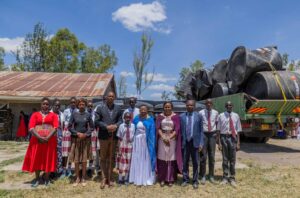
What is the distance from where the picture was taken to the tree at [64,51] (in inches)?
1169

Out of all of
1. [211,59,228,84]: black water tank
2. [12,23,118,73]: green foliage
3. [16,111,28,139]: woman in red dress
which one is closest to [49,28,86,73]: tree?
[12,23,118,73]: green foliage

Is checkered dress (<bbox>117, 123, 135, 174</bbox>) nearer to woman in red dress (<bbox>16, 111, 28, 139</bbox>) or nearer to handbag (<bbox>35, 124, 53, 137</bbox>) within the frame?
handbag (<bbox>35, 124, 53, 137</bbox>)

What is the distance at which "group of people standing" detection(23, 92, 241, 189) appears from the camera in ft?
17.0

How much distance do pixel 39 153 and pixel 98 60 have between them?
29.8 metres

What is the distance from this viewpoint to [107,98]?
516cm

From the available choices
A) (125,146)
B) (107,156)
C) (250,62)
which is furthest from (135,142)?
(250,62)

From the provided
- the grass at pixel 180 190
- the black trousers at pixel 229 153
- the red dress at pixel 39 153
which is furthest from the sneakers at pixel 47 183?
the black trousers at pixel 229 153

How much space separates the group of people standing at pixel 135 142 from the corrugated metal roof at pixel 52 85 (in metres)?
7.38

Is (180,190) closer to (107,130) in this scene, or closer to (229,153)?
(229,153)

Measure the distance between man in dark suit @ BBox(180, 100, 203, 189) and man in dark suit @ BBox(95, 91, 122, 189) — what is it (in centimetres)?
131

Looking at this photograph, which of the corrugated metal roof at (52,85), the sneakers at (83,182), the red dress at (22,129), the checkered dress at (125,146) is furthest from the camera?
the red dress at (22,129)

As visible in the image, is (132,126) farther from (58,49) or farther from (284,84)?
(58,49)

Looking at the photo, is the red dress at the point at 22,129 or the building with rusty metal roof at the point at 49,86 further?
the red dress at the point at 22,129

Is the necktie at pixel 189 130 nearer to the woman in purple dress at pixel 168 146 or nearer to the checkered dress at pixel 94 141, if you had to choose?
the woman in purple dress at pixel 168 146
